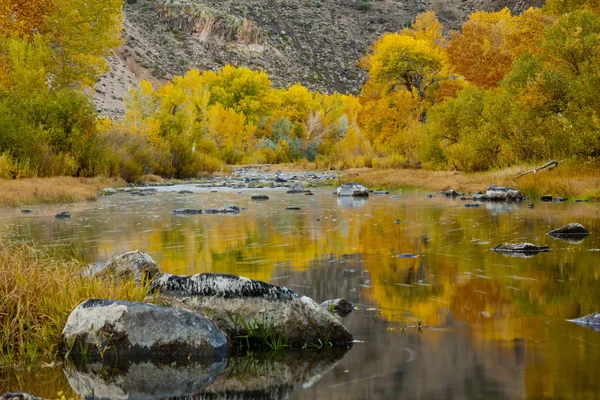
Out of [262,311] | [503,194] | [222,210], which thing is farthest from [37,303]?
[503,194]

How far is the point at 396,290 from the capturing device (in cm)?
731

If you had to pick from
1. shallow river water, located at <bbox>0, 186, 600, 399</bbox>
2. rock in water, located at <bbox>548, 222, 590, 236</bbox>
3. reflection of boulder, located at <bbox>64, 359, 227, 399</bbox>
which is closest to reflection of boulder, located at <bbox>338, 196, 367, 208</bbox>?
shallow river water, located at <bbox>0, 186, 600, 399</bbox>

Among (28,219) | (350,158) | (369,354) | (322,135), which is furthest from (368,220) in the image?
(322,135)

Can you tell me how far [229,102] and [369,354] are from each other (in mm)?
75236

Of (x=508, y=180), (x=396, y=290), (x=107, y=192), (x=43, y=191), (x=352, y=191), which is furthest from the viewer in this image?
(x=107, y=192)

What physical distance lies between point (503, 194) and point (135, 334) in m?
16.7

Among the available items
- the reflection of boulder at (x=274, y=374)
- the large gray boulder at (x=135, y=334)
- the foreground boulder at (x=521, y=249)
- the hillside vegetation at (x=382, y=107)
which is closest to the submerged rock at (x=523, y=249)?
the foreground boulder at (x=521, y=249)

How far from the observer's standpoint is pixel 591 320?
576 centimetres

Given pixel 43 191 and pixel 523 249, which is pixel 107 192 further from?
pixel 523 249

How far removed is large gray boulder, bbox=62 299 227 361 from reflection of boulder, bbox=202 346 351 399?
1.03 feet

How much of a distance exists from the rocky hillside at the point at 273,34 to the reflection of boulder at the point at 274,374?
293ft

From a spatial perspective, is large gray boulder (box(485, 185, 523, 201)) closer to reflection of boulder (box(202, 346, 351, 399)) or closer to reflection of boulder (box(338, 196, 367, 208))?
reflection of boulder (box(338, 196, 367, 208))

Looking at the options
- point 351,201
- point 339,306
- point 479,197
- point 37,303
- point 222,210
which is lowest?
point 351,201

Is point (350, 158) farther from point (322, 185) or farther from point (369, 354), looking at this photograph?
point (369, 354)
